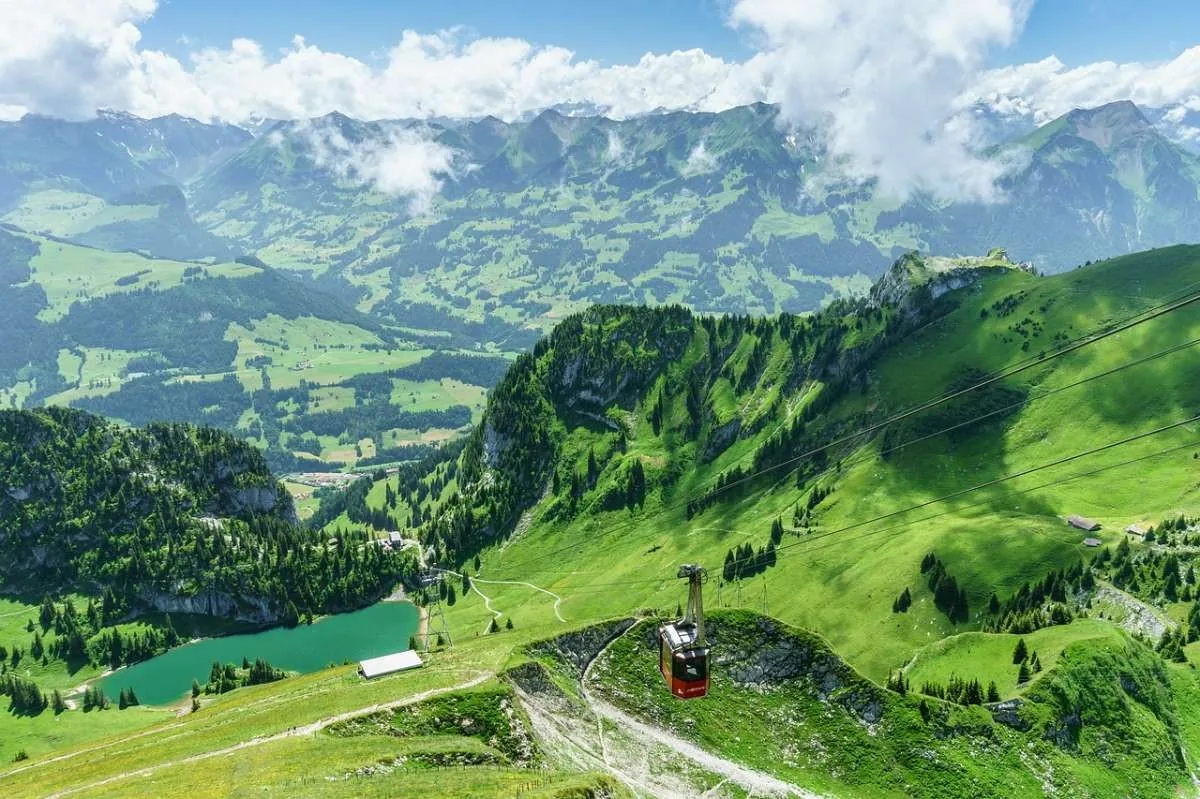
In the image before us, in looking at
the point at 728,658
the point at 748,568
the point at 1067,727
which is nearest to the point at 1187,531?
the point at 1067,727

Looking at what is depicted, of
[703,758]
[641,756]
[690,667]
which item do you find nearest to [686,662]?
[690,667]

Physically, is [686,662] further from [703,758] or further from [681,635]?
[703,758]

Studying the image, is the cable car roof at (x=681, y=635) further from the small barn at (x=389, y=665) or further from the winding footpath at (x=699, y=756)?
the small barn at (x=389, y=665)

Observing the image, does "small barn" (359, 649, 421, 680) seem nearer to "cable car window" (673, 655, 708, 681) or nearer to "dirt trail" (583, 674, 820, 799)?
"dirt trail" (583, 674, 820, 799)

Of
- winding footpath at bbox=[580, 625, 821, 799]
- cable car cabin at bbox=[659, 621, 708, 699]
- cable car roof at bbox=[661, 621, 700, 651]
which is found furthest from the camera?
winding footpath at bbox=[580, 625, 821, 799]

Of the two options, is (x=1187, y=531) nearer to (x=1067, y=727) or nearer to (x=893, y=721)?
(x=1067, y=727)

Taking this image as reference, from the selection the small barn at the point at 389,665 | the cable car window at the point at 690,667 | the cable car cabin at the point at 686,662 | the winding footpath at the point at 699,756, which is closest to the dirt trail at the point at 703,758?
the winding footpath at the point at 699,756

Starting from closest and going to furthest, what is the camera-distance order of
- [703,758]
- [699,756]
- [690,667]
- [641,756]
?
[690,667], [641,756], [703,758], [699,756]

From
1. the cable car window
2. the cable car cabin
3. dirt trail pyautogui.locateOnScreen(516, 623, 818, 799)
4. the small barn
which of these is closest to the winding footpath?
dirt trail pyautogui.locateOnScreen(516, 623, 818, 799)
